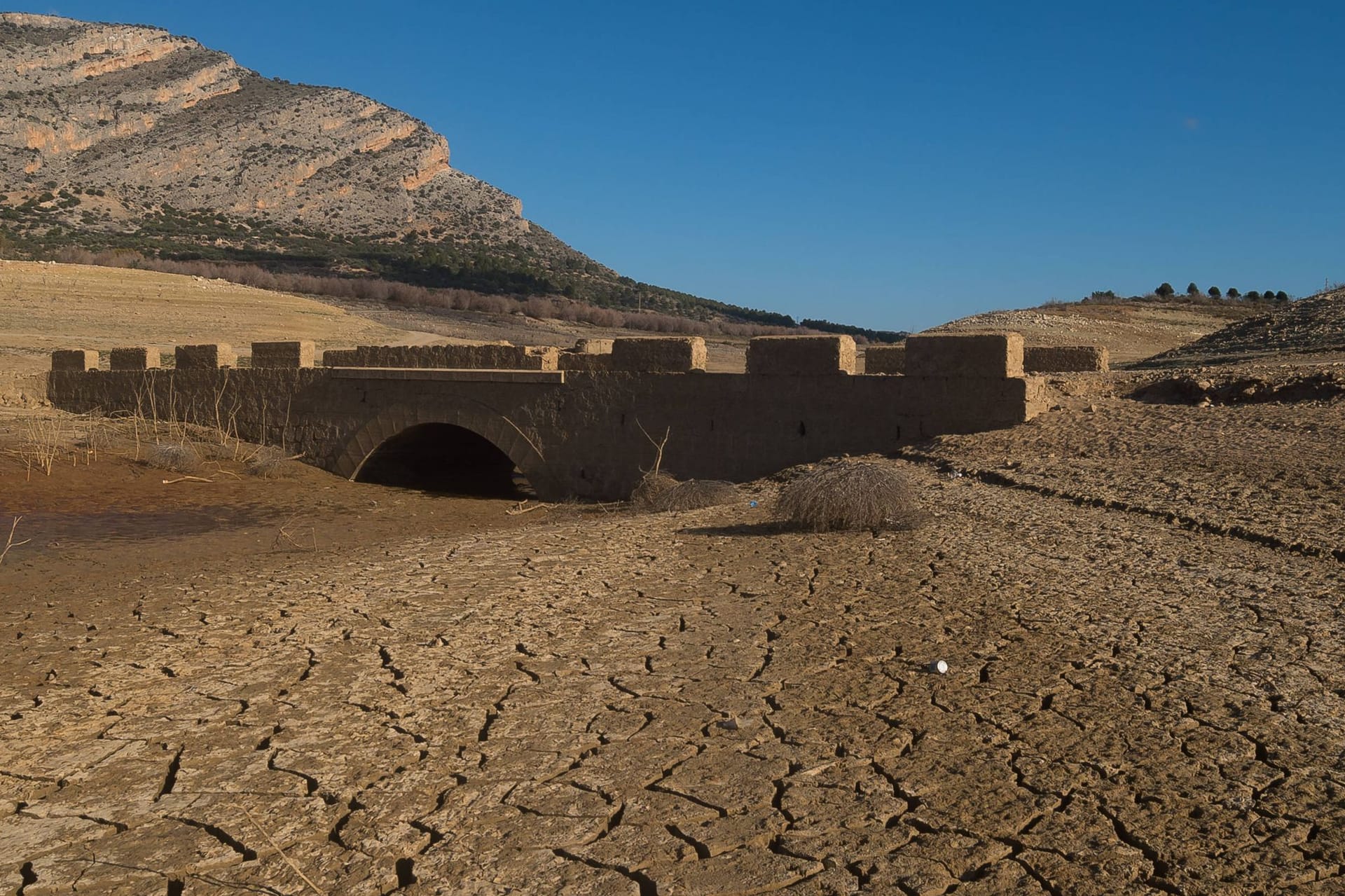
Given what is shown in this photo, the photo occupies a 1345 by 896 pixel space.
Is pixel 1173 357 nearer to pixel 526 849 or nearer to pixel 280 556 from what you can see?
pixel 280 556

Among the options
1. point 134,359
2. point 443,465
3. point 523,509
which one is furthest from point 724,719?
point 134,359

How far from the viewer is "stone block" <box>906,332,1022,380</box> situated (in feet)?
31.9

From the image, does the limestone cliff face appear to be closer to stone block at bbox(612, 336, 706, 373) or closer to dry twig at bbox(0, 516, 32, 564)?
stone block at bbox(612, 336, 706, 373)

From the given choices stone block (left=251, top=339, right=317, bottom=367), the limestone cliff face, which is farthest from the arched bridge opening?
the limestone cliff face

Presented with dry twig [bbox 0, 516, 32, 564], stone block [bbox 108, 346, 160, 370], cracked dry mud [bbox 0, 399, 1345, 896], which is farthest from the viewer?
stone block [bbox 108, 346, 160, 370]

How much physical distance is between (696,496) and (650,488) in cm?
133

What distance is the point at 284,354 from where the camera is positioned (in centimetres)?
1606

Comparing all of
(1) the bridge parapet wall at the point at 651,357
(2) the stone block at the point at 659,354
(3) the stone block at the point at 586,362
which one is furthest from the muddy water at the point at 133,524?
(2) the stone block at the point at 659,354

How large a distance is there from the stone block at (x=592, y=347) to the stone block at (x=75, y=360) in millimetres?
10189

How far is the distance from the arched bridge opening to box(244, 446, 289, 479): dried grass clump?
1.04 m

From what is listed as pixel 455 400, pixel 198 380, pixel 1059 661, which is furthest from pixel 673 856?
pixel 198 380

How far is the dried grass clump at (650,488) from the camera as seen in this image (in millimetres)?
10555

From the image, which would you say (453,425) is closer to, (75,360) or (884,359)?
(884,359)

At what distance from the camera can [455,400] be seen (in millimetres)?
13836
